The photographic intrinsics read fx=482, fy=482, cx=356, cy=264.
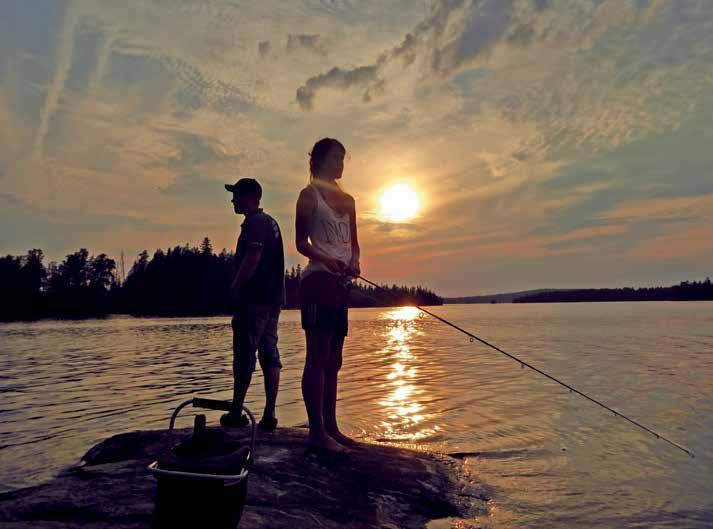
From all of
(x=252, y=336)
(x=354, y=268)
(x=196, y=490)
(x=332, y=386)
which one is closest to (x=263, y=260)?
(x=252, y=336)

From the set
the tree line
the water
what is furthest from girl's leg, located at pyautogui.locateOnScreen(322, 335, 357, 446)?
the tree line

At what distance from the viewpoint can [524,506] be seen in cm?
427

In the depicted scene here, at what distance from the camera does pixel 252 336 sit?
18.2 feet

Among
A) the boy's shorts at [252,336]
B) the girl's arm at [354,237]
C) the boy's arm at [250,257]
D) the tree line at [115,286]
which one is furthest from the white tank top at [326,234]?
the tree line at [115,286]

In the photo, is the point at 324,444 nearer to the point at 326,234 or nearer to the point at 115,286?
the point at 326,234

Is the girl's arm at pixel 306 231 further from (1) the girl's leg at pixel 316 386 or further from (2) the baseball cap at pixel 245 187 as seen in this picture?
(2) the baseball cap at pixel 245 187

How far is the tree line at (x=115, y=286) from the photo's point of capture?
96312mm

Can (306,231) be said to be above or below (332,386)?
above

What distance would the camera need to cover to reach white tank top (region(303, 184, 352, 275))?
4.57 meters

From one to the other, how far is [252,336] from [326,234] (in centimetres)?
172

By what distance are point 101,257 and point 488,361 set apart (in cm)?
11867

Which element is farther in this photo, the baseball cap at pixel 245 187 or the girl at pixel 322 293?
the baseball cap at pixel 245 187

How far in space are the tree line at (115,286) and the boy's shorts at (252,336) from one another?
96224mm

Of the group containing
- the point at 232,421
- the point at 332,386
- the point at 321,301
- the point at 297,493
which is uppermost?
the point at 321,301
